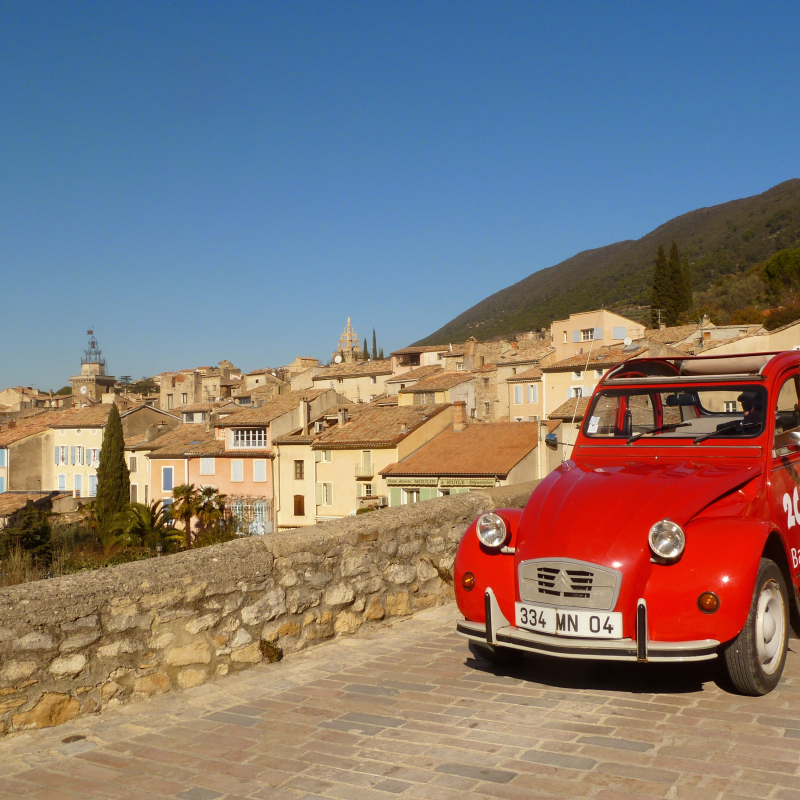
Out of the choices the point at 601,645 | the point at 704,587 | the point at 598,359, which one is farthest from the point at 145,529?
the point at 704,587

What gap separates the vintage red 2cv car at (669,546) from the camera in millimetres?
4633

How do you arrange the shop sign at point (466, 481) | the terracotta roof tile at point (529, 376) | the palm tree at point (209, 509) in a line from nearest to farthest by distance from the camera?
1. the shop sign at point (466, 481)
2. the palm tree at point (209, 509)
3. the terracotta roof tile at point (529, 376)

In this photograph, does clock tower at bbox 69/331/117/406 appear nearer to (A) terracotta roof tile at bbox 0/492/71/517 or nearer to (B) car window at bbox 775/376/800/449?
(A) terracotta roof tile at bbox 0/492/71/517

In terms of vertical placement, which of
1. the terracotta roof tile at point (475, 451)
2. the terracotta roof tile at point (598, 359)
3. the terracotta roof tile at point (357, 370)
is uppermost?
the terracotta roof tile at point (357, 370)

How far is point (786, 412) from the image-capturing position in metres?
6.08

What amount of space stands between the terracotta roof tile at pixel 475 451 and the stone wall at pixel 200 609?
3156 cm

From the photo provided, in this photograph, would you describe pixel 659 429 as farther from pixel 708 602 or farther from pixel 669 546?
pixel 708 602

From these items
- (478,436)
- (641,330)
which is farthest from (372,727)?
(641,330)

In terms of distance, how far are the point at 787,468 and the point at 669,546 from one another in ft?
5.60

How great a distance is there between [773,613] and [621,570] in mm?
1147

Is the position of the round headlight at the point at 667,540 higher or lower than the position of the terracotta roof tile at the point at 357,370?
lower

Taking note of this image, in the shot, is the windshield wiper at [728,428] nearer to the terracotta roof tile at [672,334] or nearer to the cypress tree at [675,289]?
the terracotta roof tile at [672,334]

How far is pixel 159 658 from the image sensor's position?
5.36 meters

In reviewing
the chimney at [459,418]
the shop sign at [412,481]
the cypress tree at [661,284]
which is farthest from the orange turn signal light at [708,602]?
the cypress tree at [661,284]
